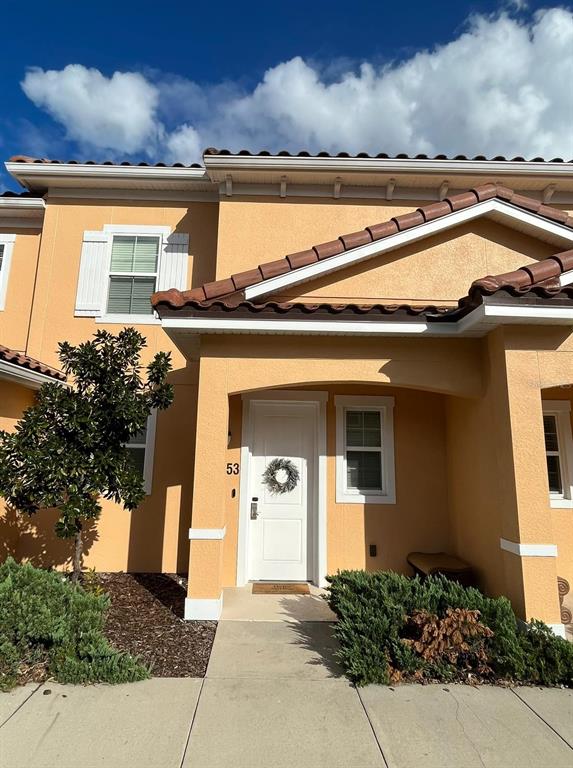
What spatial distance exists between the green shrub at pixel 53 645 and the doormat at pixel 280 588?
7.83ft

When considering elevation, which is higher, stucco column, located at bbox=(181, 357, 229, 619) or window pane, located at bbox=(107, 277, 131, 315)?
window pane, located at bbox=(107, 277, 131, 315)

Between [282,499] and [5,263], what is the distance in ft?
22.2

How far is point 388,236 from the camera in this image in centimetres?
652

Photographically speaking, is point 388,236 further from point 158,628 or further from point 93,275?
point 158,628

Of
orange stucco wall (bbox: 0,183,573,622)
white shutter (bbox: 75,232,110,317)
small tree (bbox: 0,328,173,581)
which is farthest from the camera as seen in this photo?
white shutter (bbox: 75,232,110,317)

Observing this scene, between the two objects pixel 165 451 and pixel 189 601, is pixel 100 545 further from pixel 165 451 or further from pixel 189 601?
pixel 189 601

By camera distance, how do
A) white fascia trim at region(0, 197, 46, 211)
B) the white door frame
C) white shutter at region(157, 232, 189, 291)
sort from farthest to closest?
white fascia trim at region(0, 197, 46, 211), white shutter at region(157, 232, 189, 291), the white door frame

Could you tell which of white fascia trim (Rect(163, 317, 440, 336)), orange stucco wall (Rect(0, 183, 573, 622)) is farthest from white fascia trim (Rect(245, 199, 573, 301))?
white fascia trim (Rect(163, 317, 440, 336))

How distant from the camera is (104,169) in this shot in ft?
25.7

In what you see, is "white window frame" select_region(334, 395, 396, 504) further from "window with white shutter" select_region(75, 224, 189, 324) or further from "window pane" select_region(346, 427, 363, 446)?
"window with white shutter" select_region(75, 224, 189, 324)

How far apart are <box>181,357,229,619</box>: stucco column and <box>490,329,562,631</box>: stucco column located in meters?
3.21

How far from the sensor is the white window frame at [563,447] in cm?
623

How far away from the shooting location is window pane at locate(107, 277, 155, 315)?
25.7 ft

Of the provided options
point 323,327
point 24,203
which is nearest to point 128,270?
point 24,203
